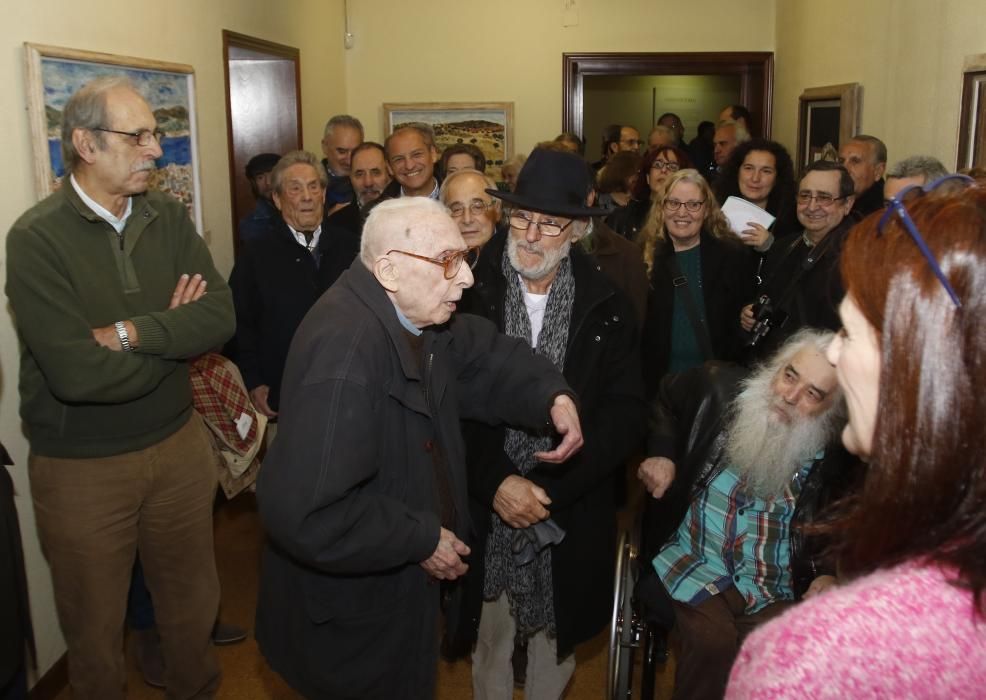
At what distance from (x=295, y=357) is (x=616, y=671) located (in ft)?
4.89

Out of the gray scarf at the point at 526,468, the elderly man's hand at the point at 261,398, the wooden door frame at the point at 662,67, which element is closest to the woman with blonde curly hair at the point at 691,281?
the gray scarf at the point at 526,468

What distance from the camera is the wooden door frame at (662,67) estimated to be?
8375 mm

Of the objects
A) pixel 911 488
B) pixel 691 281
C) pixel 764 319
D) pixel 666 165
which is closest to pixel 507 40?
pixel 666 165

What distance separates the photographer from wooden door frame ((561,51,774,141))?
8.38 metres

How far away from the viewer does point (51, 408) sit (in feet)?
8.60

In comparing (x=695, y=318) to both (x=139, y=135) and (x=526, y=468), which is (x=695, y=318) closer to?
(x=526, y=468)

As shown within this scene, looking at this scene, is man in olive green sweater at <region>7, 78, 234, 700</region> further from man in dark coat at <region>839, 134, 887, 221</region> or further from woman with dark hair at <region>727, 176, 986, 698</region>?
man in dark coat at <region>839, 134, 887, 221</region>

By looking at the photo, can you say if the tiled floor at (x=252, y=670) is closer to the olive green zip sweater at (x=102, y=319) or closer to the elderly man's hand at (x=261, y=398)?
the elderly man's hand at (x=261, y=398)

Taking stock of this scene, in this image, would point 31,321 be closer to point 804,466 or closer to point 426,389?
point 426,389

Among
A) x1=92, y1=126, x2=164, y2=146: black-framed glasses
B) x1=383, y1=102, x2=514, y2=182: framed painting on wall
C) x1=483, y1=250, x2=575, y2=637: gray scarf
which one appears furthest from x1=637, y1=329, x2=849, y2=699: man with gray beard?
x1=383, y1=102, x2=514, y2=182: framed painting on wall

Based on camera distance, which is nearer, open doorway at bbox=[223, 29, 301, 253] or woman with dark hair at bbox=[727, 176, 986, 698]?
woman with dark hair at bbox=[727, 176, 986, 698]

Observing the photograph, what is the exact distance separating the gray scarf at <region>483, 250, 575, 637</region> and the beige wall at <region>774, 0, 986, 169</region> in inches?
115

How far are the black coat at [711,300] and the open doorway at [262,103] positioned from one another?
3.22 m

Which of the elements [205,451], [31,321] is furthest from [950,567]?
[205,451]
